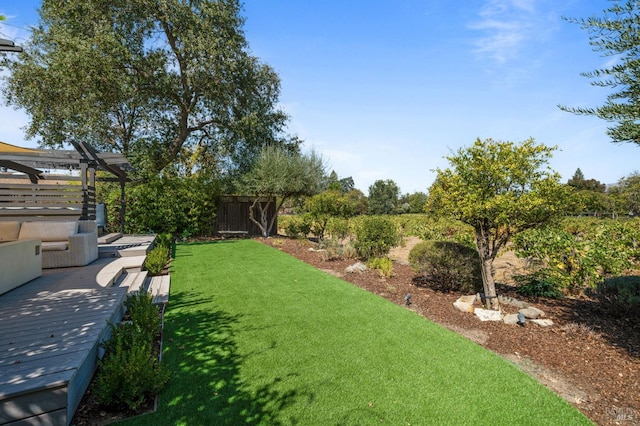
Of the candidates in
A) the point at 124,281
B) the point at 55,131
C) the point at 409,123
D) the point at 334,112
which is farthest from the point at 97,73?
the point at 409,123

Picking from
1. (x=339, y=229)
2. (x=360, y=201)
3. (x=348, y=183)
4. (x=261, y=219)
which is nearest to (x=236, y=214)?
(x=261, y=219)

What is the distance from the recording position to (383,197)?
4453 cm

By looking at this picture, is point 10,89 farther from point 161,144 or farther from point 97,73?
point 161,144

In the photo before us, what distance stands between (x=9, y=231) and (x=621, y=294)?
10855 millimetres

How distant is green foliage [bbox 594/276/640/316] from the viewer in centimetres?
473

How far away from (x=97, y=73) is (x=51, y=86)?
2.07 meters

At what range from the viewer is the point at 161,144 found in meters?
14.7

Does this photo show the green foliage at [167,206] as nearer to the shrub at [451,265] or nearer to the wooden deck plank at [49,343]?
the wooden deck plank at [49,343]

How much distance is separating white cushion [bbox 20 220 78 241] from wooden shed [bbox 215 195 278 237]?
881 centimetres

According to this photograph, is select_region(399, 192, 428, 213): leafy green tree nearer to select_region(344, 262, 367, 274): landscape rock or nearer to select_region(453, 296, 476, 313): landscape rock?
select_region(344, 262, 367, 274): landscape rock

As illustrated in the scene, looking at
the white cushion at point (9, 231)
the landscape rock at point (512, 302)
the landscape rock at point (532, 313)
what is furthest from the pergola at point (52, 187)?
the landscape rock at point (532, 313)

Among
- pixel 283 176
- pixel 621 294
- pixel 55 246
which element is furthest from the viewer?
pixel 283 176

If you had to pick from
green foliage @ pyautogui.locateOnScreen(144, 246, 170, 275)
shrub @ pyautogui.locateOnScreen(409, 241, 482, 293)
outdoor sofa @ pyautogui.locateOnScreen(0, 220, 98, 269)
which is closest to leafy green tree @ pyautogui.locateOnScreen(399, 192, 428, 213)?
shrub @ pyautogui.locateOnScreen(409, 241, 482, 293)

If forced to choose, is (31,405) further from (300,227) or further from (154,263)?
(300,227)
